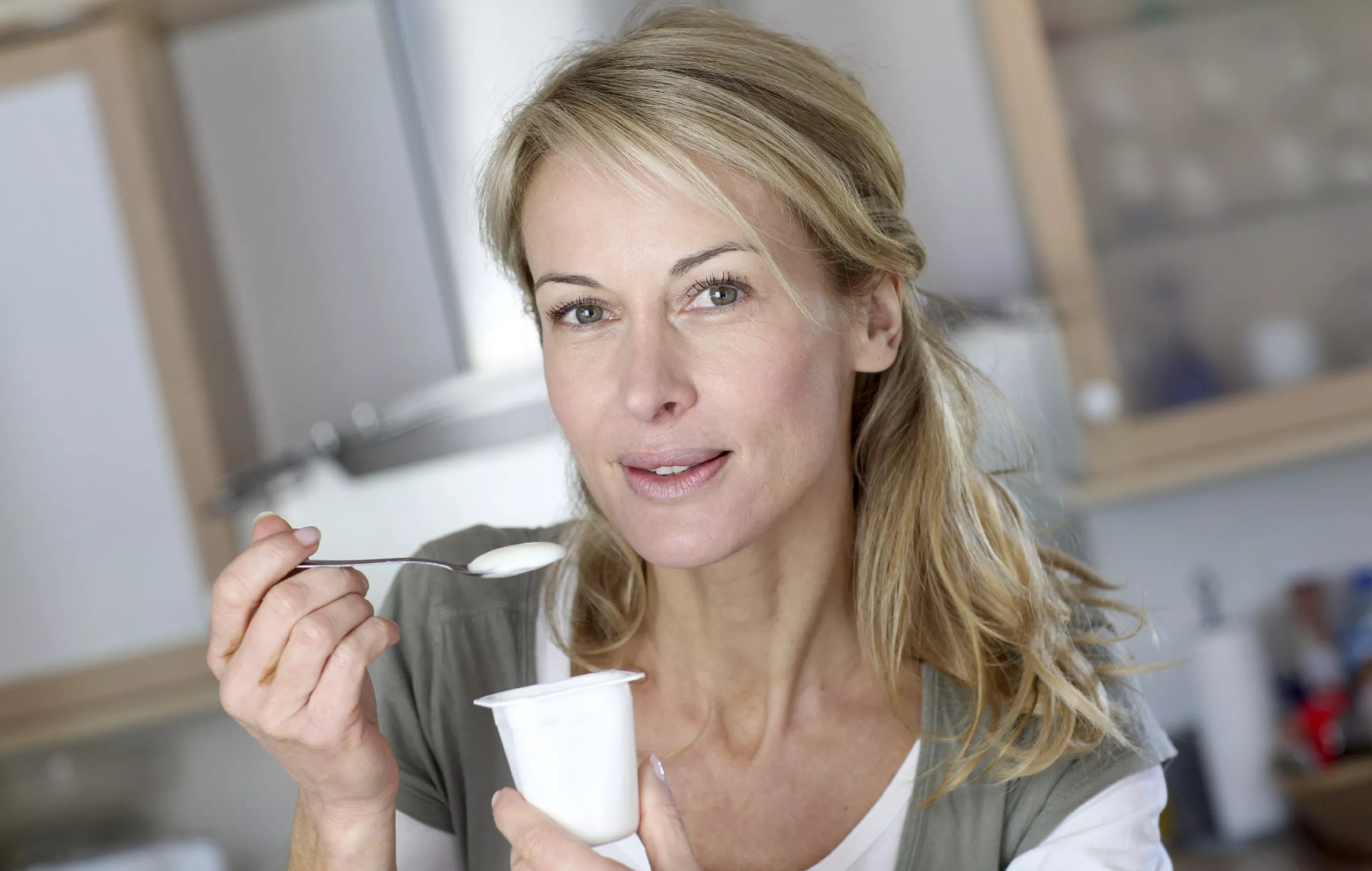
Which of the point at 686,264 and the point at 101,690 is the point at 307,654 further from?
the point at 101,690

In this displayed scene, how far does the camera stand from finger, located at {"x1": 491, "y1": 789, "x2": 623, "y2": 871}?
2.52 ft

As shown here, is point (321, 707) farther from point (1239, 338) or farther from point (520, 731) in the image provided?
point (1239, 338)

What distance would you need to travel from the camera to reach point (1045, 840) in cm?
114

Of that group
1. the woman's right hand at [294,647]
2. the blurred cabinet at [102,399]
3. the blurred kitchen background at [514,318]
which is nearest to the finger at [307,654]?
the woman's right hand at [294,647]

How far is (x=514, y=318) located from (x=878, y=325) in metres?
1.04

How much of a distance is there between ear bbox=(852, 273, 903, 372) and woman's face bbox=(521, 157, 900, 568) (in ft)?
0.37

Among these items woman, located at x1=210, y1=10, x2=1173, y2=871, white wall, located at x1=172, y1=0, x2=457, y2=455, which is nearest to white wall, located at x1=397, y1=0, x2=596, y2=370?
white wall, located at x1=172, y1=0, x2=457, y2=455

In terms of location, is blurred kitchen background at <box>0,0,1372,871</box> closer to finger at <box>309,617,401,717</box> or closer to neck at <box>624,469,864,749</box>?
neck at <box>624,469,864,749</box>

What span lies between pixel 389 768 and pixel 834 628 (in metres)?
0.51

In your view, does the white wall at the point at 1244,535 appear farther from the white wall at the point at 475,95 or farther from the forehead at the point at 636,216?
the forehead at the point at 636,216

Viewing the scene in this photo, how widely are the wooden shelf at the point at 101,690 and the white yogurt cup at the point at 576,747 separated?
5.35 ft

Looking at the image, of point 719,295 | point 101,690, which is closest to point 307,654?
point 719,295

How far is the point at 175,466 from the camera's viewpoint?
90.2 inches

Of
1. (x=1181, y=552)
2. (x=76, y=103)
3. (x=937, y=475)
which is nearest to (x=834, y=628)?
(x=937, y=475)
